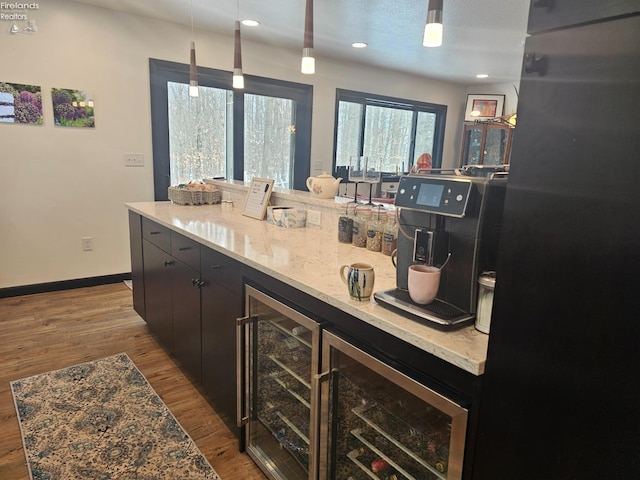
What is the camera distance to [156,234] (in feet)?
8.34

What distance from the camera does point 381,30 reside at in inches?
155

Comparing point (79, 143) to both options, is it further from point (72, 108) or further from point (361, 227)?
point (361, 227)

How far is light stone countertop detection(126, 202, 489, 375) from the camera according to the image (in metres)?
0.92

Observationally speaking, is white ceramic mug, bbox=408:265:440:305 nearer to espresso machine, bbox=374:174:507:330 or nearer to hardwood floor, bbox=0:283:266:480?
espresso machine, bbox=374:174:507:330

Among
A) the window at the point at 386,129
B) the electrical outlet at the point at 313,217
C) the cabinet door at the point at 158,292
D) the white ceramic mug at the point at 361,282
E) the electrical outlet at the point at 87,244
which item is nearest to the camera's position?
the white ceramic mug at the point at 361,282

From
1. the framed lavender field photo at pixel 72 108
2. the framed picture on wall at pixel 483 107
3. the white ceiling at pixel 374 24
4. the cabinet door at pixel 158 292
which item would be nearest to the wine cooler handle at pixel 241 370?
the cabinet door at pixel 158 292

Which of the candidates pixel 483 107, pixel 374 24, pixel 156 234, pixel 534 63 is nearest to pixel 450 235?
pixel 534 63

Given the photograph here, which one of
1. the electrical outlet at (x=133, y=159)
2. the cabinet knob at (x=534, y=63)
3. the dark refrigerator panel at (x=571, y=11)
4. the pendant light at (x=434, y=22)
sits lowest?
the electrical outlet at (x=133, y=159)

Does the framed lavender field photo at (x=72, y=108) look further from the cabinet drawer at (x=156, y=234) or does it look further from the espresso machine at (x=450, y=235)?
the espresso machine at (x=450, y=235)

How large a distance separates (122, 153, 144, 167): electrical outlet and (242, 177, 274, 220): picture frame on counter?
183 centimetres

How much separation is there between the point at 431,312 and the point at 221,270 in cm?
109

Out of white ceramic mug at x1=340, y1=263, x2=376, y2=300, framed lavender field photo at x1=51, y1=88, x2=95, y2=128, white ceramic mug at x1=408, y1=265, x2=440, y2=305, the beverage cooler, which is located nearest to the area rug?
the beverage cooler

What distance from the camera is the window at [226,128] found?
4.08 meters

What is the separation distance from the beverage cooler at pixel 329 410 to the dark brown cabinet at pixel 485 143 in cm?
516
